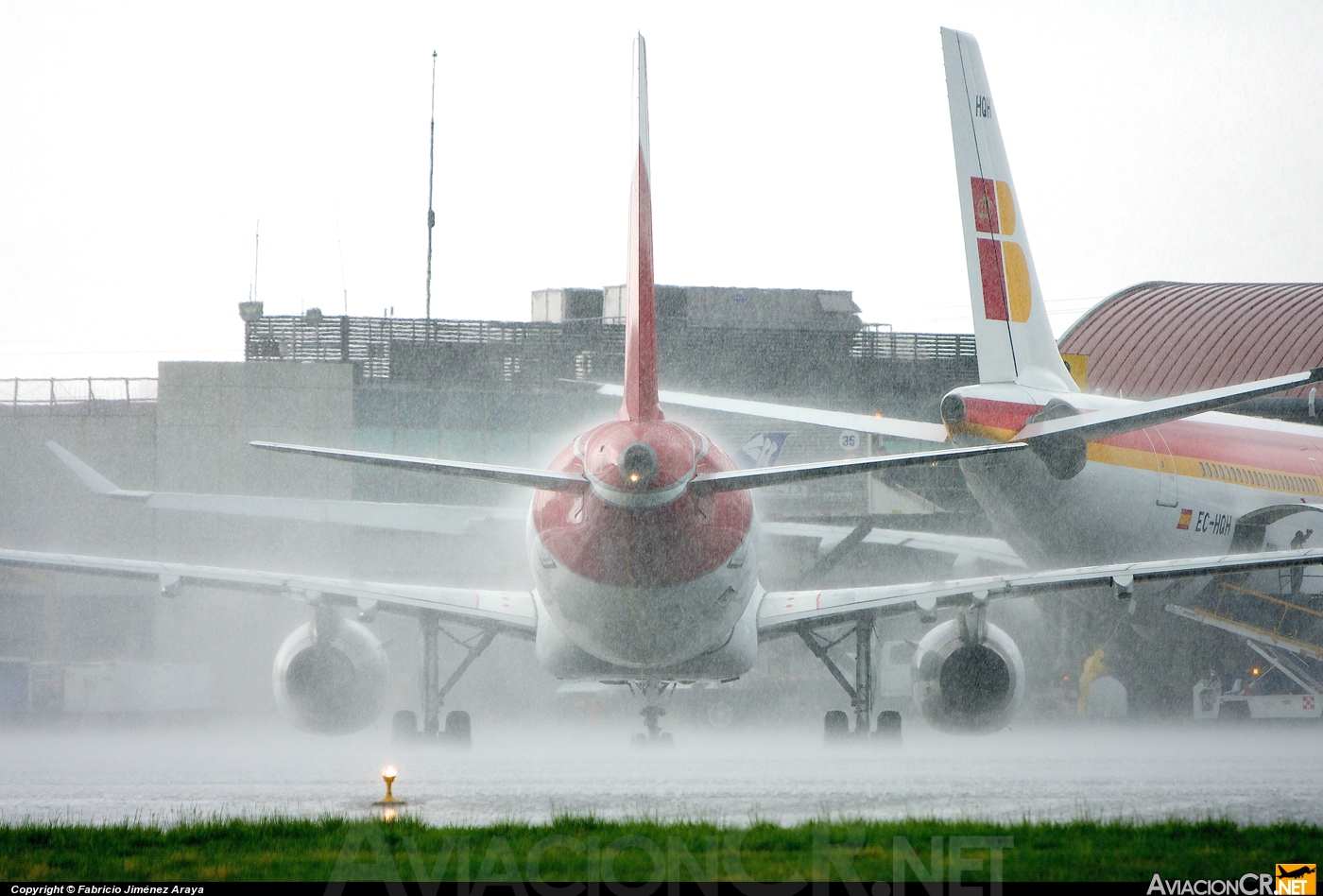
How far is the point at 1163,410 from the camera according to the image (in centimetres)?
1991

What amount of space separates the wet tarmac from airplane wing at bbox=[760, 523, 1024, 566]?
17.2 ft

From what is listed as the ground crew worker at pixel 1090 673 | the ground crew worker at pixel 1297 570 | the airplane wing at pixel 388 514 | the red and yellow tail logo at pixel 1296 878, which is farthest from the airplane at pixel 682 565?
the ground crew worker at pixel 1090 673

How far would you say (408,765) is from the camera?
19.0 metres

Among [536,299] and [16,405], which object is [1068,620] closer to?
[536,299]

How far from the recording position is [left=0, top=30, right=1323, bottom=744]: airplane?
16.8 metres

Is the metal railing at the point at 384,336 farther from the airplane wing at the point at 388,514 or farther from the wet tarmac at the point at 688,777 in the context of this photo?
the wet tarmac at the point at 688,777

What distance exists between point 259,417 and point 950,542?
2060cm

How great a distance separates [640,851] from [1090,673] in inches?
988

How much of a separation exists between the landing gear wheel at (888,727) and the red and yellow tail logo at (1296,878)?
1340 centimetres

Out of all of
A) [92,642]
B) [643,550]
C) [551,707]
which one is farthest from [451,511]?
[643,550]

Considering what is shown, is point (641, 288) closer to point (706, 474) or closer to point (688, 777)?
point (706, 474)

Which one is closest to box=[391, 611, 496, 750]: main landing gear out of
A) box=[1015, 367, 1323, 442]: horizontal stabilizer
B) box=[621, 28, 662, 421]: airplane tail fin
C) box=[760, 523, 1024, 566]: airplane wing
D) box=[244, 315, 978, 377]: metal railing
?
box=[621, 28, 662, 421]: airplane tail fin

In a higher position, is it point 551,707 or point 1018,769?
point 1018,769

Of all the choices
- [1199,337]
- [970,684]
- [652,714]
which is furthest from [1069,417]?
[1199,337]
